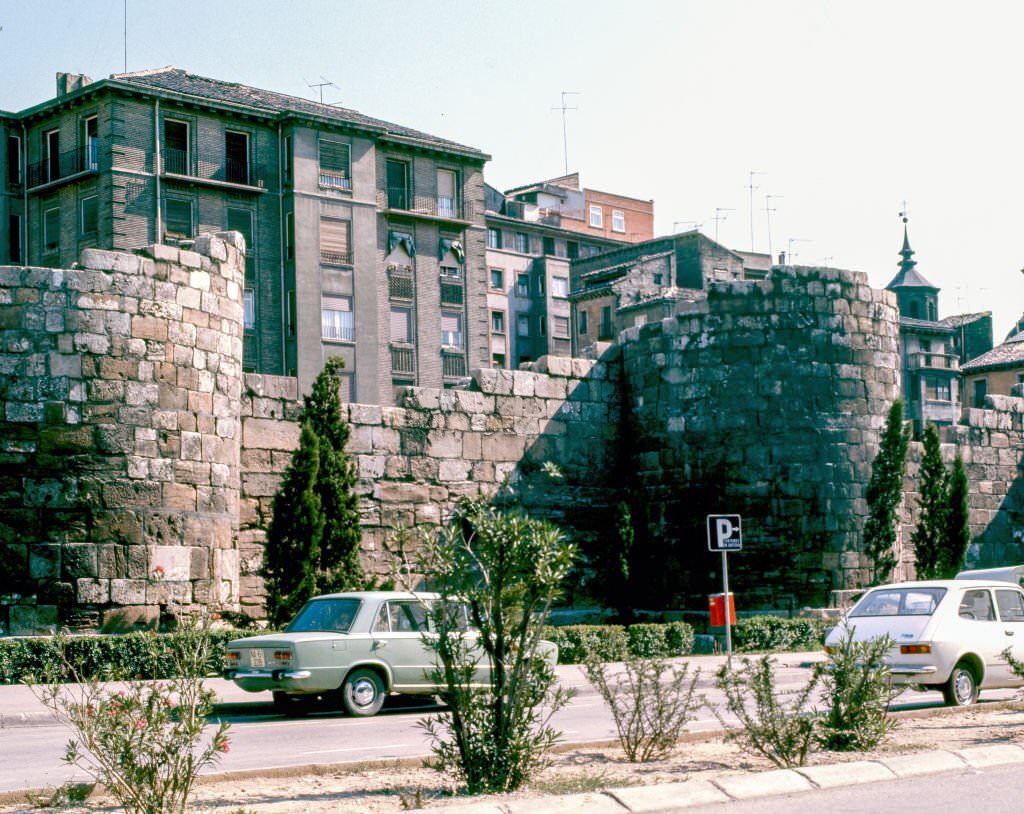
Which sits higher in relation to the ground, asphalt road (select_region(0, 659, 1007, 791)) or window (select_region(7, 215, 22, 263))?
window (select_region(7, 215, 22, 263))

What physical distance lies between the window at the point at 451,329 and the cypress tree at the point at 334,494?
4073 cm

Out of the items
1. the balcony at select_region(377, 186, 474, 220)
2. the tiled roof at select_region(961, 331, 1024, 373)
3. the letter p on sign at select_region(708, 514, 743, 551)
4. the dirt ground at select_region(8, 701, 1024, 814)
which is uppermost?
the balcony at select_region(377, 186, 474, 220)

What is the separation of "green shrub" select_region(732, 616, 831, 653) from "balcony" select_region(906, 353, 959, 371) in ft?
218

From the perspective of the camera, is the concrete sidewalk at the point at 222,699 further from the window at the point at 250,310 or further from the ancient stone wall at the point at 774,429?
the window at the point at 250,310

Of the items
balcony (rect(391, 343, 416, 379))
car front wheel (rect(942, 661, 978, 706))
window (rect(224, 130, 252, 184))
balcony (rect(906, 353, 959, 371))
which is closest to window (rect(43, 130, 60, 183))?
window (rect(224, 130, 252, 184))

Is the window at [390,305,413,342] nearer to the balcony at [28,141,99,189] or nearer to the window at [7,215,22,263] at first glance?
the balcony at [28,141,99,189]

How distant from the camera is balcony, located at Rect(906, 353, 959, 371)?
88062mm

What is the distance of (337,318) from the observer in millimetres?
56625

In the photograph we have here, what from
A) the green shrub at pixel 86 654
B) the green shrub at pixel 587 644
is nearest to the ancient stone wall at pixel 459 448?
the green shrub at pixel 587 644

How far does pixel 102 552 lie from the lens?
61.5ft

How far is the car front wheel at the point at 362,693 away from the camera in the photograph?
1569 centimetres

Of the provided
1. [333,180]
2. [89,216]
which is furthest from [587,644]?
[333,180]

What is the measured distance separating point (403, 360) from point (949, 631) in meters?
45.7

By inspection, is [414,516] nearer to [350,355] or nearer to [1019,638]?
[1019,638]
